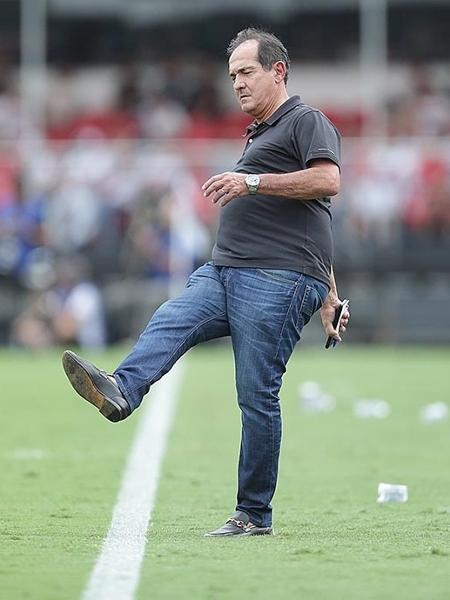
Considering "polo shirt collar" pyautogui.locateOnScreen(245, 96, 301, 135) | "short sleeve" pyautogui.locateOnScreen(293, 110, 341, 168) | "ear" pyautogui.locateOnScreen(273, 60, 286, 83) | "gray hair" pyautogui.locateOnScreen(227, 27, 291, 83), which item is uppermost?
"gray hair" pyautogui.locateOnScreen(227, 27, 291, 83)

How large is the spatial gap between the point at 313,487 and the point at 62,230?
1475cm

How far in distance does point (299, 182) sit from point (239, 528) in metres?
1.47

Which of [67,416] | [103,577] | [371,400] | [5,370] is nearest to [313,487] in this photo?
[103,577]

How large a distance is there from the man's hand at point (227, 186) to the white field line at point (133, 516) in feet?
4.66

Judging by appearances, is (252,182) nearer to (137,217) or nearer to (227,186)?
(227,186)

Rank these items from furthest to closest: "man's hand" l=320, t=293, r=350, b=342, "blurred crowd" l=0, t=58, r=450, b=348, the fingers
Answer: "blurred crowd" l=0, t=58, r=450, b=348 < "man's hand" l=320, t=293, r=350, b=342 < the fingers

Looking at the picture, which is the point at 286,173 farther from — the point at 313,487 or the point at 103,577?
the point at 313,487

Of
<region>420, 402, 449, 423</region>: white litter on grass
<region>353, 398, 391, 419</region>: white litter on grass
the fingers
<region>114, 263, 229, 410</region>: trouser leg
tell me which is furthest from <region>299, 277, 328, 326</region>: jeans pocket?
<region>353, 398, 391, 419</region>: white litter on grass

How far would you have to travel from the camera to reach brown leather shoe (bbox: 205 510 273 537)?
22.1ft

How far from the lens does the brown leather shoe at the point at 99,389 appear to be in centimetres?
653

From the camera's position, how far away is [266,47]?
6.81 metres

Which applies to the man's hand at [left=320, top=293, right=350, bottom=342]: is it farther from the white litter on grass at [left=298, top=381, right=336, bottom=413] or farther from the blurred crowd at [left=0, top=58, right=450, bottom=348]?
the blurred crowd at [left=0, top=58, right=450, bottom=348]

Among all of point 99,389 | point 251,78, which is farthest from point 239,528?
point 251,78

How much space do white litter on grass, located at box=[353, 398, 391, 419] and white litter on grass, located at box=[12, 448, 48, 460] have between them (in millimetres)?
3432
